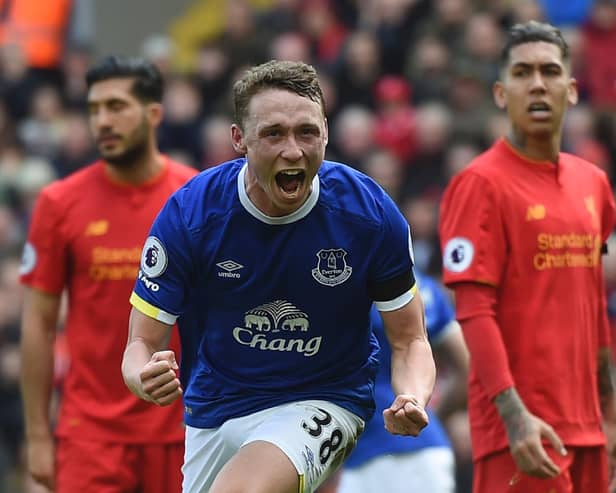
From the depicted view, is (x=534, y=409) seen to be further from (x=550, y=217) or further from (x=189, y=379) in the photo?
(x=189, y=379)

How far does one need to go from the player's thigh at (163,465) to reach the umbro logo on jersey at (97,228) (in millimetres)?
1010

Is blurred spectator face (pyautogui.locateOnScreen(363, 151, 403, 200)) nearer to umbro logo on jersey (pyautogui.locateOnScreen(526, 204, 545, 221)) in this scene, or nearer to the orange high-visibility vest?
umbro logo on jersey (pyautogui.locateOnScreen(526, 204, 545, 221))

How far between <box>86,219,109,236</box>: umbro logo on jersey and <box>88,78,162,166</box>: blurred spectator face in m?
0.33

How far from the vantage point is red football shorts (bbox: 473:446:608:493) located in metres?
6.45

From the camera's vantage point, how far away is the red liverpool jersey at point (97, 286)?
7199 mm

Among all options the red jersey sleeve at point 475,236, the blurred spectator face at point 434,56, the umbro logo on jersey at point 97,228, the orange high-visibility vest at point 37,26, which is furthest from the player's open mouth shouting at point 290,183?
the orange high-visibility vest at point 37,26

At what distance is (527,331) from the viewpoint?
656cm

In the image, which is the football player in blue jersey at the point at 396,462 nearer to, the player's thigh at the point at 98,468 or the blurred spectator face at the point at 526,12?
the player's thigh at the point at 98,468

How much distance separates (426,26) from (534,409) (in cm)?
753

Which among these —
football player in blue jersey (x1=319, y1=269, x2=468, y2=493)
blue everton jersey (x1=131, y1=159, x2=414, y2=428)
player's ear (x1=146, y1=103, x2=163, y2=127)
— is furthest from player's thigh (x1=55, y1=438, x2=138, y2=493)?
player's ear (x1=146, y1=103, x2=163, y2=127)

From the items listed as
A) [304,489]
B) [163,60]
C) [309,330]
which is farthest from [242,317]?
[163,60]

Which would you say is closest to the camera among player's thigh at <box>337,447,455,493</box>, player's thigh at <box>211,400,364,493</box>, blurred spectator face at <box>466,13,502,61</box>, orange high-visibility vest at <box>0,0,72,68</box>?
player's thigh at <box>211,400,364,493</box>

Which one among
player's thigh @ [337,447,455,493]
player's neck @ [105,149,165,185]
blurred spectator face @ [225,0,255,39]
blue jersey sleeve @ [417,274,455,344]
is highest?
blurred spectator face @ [225,0,255,39]

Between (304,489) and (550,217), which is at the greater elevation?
(550,217)
